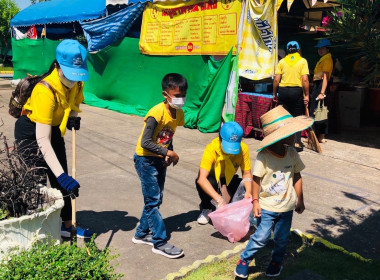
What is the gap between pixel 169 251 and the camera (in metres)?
3.65

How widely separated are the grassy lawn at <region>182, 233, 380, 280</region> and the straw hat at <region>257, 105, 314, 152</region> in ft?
3.68

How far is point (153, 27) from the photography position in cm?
1038

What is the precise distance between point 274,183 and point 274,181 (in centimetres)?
2

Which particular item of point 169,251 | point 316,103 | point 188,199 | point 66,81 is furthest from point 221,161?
point 316,103

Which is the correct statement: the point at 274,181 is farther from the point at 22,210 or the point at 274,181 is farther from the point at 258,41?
the point at 258,41

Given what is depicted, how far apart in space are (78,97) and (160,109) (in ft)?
2.83

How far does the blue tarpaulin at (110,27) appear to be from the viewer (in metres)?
10.8

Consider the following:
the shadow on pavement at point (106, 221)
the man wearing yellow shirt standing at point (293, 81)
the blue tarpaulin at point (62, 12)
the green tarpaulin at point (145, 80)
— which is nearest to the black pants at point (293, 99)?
the man wearing yellow shirt standing at point (293, 81)

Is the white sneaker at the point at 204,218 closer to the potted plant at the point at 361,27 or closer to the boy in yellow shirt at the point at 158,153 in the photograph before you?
the boy in yellow shirt at the point at 158,153

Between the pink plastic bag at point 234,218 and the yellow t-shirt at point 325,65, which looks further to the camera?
the yellow t-shirt at point 325,65

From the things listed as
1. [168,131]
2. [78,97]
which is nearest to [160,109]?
[168,131]

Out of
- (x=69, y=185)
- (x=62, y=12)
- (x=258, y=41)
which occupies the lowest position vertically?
(x=69, y=185)

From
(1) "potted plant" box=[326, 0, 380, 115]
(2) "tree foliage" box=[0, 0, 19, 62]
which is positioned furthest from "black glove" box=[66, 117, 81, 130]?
(2) "tree foliage" box=[0, 0, 19, 62]

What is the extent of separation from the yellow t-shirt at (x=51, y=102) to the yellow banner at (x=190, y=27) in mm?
5328
